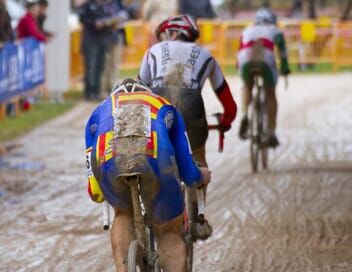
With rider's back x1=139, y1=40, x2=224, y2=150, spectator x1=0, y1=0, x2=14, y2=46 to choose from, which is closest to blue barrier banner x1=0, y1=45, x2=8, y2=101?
spectator x1=0, y1=0, x2=14, y2=46

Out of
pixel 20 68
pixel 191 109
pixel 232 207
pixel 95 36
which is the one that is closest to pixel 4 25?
pixel 20 68

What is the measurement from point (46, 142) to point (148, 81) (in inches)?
342

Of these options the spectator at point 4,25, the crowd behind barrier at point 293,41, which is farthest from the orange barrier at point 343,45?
the spectator at point 4,25

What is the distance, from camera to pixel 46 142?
56.5 ft

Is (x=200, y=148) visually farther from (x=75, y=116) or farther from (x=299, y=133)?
(x=75, y=116)

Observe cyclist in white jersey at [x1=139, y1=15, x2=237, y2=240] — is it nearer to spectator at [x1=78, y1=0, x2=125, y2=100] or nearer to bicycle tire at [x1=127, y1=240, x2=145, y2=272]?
bicycle tire at [x1=127, y1=240, x2=145, y2=272]

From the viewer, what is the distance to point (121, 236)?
253 inches

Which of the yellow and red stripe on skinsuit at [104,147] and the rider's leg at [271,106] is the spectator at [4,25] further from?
the yellow and red stripe on skinsuit at [104,147]

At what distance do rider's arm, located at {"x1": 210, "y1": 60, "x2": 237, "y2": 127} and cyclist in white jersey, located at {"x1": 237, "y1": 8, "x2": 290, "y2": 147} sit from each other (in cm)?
549

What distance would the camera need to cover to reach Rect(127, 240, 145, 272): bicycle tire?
611 centimetres

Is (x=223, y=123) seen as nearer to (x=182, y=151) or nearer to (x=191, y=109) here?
(x=191, y=109)

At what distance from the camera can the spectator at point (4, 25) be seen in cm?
1812

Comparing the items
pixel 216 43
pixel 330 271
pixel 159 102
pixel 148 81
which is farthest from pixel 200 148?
pixel 216 43

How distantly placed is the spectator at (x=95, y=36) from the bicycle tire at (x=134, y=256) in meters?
16.9
